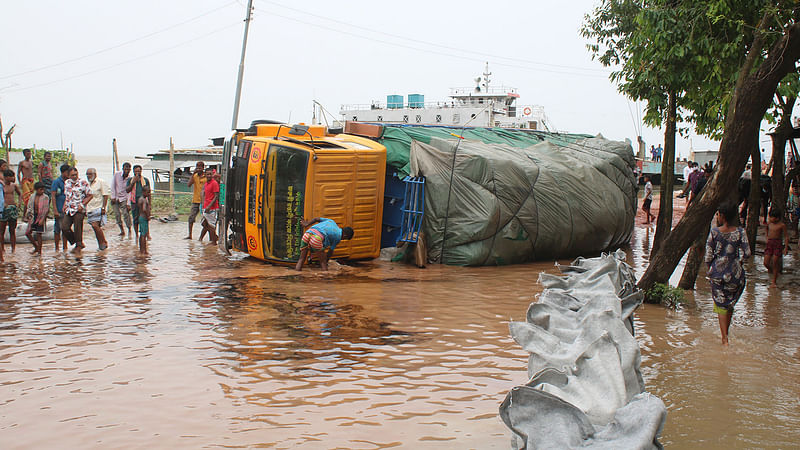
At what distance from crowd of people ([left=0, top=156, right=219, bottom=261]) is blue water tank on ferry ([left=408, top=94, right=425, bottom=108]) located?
21.4m

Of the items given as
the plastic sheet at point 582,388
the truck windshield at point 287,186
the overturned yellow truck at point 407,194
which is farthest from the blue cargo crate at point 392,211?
the plastic sheet at point 582,388

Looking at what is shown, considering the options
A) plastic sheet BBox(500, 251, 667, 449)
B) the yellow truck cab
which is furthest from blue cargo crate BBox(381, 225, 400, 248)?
plastic sheet BBox(500, 251, 667, 449)

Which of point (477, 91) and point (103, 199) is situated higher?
point (477, 91)

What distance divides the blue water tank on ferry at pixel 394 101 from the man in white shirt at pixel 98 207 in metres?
22.9

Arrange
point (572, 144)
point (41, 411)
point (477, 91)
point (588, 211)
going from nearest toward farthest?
point (41, 411)
point (588, 211)
point (572, 144)
point (477, 91)

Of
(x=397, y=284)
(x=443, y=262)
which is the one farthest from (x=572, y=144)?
(x=397, y=284)

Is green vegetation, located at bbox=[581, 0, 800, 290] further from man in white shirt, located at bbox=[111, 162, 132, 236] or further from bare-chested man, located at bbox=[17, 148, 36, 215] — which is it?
bare-chested man, located at bbox=[17, 148, 36, 215]

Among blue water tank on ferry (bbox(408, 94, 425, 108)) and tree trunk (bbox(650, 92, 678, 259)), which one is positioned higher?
blue water tank on ferry (bbox(408, 94, 425, 108))

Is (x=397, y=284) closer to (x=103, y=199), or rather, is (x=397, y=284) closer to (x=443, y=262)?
(x=443, y=262)

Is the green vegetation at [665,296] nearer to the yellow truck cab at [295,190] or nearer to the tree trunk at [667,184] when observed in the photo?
the tree trunk at [667,184]

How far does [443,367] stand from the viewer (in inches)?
203

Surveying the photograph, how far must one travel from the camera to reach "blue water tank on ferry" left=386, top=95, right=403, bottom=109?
34.9m

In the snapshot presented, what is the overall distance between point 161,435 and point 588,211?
916cm

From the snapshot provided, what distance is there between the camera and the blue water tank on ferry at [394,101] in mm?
34875
